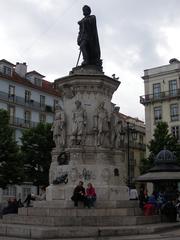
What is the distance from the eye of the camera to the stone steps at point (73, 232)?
11746 millimetres

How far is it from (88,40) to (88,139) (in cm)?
433

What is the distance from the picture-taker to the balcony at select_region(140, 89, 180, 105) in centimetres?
5715

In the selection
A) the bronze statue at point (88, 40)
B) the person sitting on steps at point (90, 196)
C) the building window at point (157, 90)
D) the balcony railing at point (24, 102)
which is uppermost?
the building window at point (157, 90)

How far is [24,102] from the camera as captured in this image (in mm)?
58438

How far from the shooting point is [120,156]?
16406 mm

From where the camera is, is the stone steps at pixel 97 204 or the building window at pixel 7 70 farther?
the building window at pixel 7 70

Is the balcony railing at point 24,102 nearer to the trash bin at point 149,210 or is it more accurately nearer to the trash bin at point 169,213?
the trash bin at point 169,213

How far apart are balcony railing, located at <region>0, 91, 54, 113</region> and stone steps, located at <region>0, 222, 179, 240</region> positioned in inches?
1722

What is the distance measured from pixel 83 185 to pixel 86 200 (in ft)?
3.48

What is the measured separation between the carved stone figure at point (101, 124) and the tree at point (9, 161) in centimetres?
2052

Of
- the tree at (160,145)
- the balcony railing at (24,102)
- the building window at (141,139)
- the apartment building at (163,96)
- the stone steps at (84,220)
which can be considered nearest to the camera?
the stone steps at (84,220)

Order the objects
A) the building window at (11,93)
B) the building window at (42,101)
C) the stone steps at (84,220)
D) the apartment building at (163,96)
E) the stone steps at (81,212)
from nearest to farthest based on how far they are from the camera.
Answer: the stone steps at (84,220), the stone steps at (81,212), the building window at (11,93), the apartment building at (163,96), the building window at (42,101)

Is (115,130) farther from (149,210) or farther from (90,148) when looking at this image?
(149,210)

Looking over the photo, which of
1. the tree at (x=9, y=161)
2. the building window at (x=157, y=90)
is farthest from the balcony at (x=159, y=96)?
the tree at (x=9, y=161)
